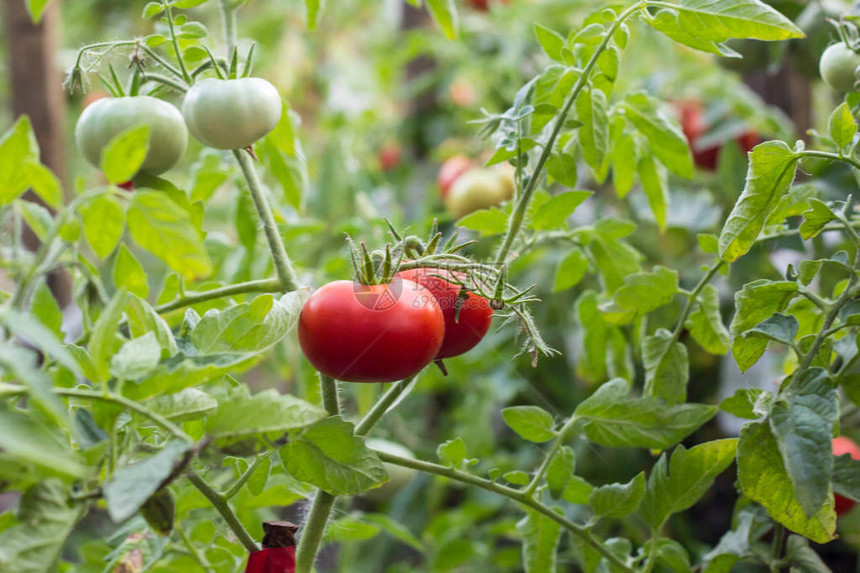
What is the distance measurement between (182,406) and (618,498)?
268 millimetres

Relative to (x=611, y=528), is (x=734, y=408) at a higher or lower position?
higher

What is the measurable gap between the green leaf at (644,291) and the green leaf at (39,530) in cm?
34

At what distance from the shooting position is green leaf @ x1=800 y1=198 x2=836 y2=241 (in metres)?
0.43

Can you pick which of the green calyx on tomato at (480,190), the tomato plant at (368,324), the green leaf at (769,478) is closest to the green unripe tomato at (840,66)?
the tomato plant at (368,324)

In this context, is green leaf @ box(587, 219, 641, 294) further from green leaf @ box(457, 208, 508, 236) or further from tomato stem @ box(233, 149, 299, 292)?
tomato stem @ box(233, 149, 299, 292)

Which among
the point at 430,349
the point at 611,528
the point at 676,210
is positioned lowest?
the point at 611,528

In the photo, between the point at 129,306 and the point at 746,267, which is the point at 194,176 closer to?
the point at 129,306

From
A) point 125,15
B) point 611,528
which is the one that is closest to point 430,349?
point 611,528

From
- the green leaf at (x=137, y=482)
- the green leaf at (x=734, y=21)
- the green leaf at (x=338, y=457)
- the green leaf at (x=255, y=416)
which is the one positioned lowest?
the green leaf at (x=338, y=457)

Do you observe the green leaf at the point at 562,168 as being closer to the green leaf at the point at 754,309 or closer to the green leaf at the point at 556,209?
the green leaf at the point at 556,209

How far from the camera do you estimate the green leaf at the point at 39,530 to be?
297 mm

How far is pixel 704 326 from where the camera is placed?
55cm

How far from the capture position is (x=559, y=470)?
0.51 metres

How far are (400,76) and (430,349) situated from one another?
172 centimetres
